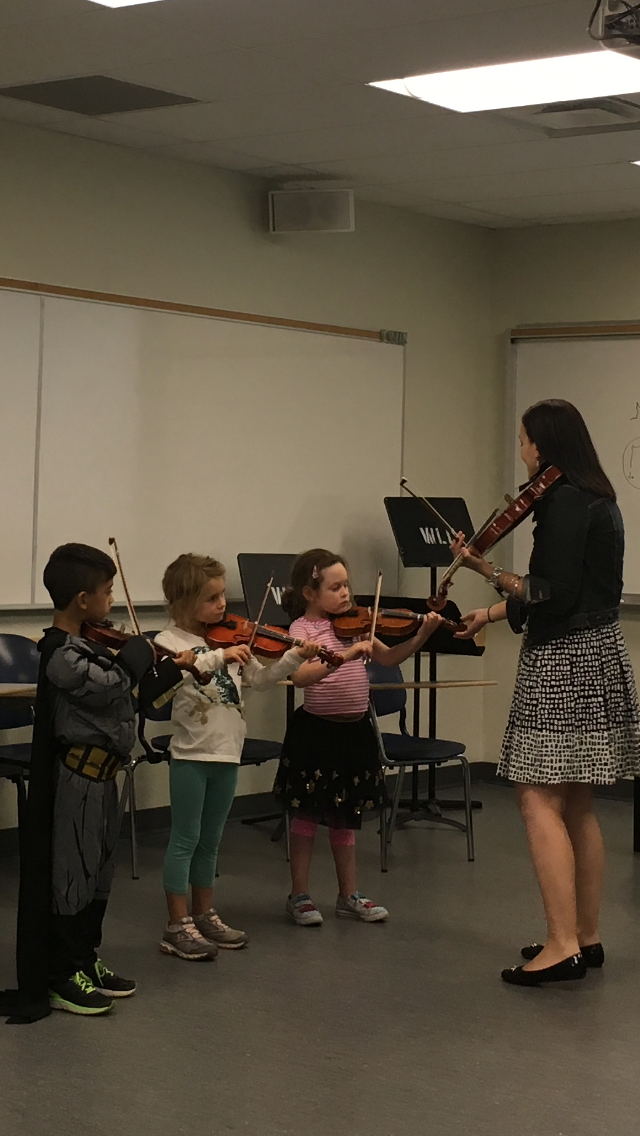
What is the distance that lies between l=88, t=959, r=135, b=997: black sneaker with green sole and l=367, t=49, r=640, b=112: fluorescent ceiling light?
2.99m

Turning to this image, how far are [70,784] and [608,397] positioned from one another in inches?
170

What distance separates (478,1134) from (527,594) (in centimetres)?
147

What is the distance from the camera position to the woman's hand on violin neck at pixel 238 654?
153 inches

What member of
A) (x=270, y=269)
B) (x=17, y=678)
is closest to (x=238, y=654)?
(x=17, y=678)

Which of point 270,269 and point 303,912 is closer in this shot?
point 303,912

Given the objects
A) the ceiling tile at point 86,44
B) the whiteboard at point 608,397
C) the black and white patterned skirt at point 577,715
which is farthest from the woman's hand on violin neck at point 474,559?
the whiteboard at point 608,397

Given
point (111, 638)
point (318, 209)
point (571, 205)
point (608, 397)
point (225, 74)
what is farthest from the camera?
point (608, 397)

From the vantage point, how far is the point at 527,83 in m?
4.88

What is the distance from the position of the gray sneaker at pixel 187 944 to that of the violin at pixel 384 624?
976mm

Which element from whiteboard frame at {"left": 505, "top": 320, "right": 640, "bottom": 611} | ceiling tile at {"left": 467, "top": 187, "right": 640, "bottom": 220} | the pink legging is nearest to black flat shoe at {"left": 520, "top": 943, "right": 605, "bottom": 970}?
the pink legging

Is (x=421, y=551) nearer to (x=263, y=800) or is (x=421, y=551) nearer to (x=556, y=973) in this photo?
(x=263, y=800)

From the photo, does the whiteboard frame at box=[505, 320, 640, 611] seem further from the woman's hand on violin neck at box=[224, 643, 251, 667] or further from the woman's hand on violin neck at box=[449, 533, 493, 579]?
the woman's hand on violin neck at box=[224, 643, 251, 667]

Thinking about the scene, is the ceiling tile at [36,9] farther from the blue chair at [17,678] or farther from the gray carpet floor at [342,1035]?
the gray carpet floor at [342,1035]

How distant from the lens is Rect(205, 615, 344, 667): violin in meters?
3.95
